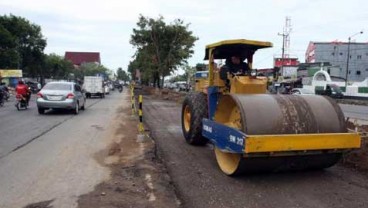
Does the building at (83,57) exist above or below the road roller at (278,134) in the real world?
above

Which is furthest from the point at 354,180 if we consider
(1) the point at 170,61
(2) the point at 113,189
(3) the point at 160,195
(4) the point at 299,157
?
(1) the point at 170,61

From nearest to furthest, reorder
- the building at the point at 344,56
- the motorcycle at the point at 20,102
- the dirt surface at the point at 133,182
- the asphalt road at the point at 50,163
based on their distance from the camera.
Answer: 1. the dirt surface at the point at 133,182
2. the asphalt road at the point at 50,163
3. the motorcycle at the point at 20,102
4. the building at the point at 344,56

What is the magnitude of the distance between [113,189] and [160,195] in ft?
2.65

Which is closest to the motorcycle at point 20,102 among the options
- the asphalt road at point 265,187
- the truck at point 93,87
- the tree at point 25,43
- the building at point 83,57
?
the asphalt road at point 265,187

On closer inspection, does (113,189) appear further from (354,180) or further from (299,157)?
(354,180)

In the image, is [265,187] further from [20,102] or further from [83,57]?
[83,57]

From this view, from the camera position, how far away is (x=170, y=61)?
48906mm

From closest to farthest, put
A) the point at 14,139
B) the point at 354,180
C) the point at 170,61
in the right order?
the point at 354,180
the point at 14,139
the point at 170,61

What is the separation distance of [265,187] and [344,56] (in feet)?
322

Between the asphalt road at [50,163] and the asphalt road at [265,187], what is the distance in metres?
1.54

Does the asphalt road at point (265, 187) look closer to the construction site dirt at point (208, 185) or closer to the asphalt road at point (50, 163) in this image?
the construction site dirt at point (208, 185)

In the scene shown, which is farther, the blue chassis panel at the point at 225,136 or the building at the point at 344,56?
the building at the point at 344,56

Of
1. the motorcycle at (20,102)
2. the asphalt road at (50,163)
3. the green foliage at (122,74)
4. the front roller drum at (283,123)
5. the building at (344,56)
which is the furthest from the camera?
the green foliage at (122,74)

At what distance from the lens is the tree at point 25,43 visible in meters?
66.1
